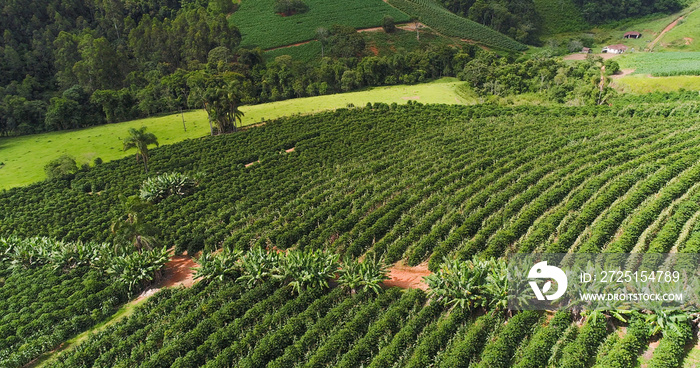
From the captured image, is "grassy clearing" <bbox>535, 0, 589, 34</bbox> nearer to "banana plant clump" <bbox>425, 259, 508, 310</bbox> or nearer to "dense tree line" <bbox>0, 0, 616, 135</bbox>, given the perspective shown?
"dense tree line" <bbox>0, 0, 616, 135</bbox>

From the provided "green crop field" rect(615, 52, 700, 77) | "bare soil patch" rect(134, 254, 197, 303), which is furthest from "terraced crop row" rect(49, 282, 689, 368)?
"green crop field" rect(615, 52, 700, 77)

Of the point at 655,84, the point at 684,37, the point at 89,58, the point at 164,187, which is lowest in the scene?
the point at 164,187

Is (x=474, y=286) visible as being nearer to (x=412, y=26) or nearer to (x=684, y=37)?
(x=412, y=26)

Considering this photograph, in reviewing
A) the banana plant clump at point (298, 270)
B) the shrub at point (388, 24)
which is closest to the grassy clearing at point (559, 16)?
the shrub at point (388, 24)

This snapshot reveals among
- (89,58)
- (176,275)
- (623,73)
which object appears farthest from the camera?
(89,58)

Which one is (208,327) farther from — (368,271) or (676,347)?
(676,347)

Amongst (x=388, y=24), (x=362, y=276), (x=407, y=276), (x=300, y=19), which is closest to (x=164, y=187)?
(x=362, y=276)

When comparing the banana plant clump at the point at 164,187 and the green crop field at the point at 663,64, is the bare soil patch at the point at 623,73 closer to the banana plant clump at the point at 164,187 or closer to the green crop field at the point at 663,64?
the green crop field at the point at 663,64
